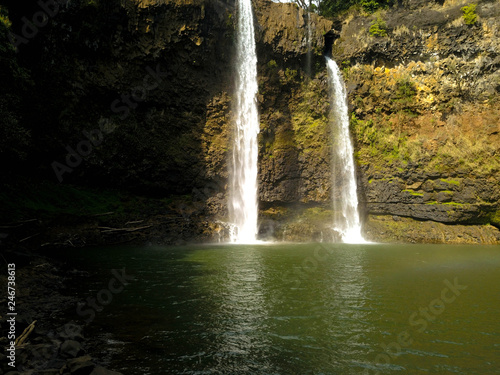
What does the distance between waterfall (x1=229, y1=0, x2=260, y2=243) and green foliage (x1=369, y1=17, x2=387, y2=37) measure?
9.40 metres

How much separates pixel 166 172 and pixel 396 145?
16.8m

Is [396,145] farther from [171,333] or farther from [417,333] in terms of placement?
[171,333]

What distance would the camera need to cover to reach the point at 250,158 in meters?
26.0

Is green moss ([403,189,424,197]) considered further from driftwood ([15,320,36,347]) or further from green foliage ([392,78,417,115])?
driftwood ([15,320,36,347])

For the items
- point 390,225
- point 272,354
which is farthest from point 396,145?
point 272,354

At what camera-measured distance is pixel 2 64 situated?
14875 millimetres

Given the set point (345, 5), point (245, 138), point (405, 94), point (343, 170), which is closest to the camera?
point (245, 138)

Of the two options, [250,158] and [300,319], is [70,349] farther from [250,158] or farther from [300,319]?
[250,158]

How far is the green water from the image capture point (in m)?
5.53

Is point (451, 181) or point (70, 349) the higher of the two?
point (451, 181)

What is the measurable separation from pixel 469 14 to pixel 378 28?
6.14m

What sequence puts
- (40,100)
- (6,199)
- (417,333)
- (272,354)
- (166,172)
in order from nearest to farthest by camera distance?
(272,354)
(417,333)
(6,199)
(40,100)
(166,172)

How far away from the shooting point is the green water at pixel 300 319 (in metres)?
5.53
